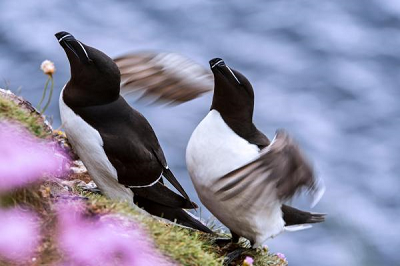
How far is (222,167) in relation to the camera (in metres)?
4.45

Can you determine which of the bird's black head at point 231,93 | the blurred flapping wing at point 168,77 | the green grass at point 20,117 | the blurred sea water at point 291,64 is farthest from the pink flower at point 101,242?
the blurred sea water at point 291,64

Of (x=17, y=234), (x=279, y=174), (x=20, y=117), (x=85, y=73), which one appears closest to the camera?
(x=17, y=234)

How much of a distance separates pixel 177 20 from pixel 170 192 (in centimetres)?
734

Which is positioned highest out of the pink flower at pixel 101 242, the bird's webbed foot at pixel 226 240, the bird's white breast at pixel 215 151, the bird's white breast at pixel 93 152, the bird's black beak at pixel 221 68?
the bird's black beak at pixel 221 68

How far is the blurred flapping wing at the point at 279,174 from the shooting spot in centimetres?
410

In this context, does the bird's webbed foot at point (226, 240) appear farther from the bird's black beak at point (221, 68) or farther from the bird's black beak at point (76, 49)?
the bird's black beak at point (76, 49)

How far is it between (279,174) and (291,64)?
285 inches

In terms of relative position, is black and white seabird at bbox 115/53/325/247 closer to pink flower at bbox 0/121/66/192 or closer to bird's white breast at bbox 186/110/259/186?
bird's white breast at bbox 186/110/259/186

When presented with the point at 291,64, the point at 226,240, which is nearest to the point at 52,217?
the point at 226,240

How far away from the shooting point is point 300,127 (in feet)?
33.9

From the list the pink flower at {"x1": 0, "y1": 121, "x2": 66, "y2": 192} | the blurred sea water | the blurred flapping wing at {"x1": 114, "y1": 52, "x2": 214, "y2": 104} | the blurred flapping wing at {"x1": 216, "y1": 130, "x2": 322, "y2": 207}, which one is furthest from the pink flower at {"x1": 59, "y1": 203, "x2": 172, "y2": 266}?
the blurred sea water

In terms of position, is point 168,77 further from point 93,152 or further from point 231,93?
point 93,152

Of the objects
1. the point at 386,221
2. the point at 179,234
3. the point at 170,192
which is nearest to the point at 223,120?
the point at 170,192

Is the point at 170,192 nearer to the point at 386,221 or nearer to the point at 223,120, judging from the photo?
the point at 223,120
